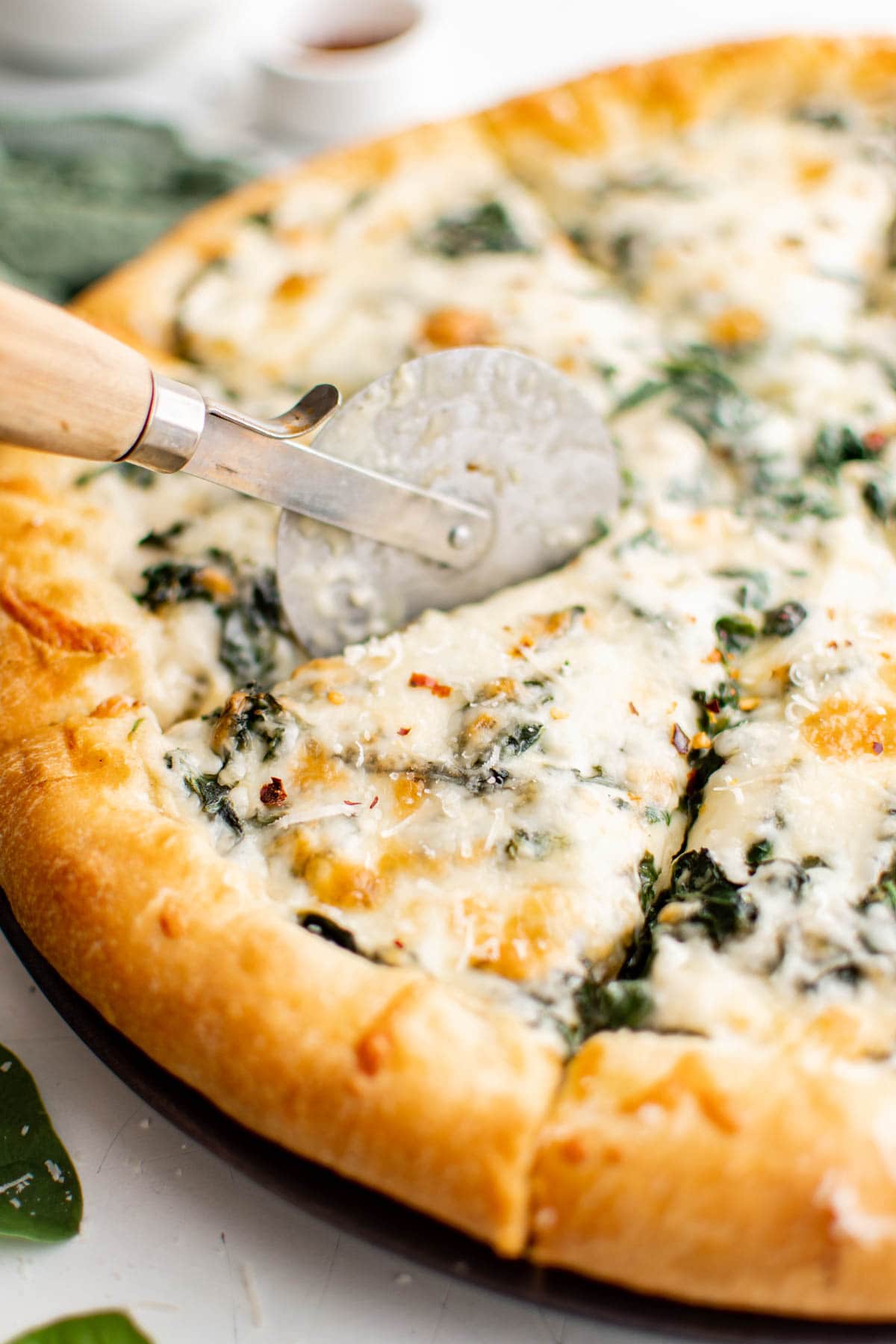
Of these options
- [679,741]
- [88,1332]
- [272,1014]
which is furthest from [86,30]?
[88,1332]

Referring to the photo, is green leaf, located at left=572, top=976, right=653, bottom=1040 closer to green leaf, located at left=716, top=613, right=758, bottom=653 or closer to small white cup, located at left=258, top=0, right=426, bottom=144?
green leaf, located at left=716, top=613, right=758, bottom=653

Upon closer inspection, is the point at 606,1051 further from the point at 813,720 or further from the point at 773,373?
the point at 773,373

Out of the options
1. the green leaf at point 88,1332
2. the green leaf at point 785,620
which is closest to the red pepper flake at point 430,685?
the green leaf at point 785,620

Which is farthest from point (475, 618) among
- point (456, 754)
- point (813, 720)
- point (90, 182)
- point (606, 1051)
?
point (90, 182)

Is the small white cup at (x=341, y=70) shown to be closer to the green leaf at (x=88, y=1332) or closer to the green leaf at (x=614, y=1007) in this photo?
the green leaf at (x=614, y=1007)

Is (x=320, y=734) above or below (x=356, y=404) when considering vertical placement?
below

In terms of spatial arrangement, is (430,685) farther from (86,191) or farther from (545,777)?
(86,191)
